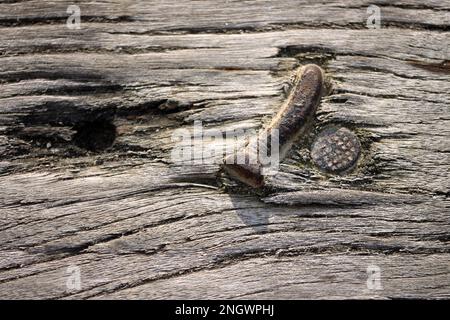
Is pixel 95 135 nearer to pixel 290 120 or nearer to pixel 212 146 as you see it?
pixel 212 146

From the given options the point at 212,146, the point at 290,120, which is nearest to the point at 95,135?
the point at 212,146

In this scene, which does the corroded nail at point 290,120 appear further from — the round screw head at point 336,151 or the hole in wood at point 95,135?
the hole in wood at point 95,135

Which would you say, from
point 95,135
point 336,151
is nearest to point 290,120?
point 336,151

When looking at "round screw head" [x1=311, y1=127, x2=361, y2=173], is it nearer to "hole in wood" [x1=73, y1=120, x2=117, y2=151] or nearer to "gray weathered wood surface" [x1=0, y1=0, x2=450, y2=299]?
"gray weathered wood surface" [x1=0, y1=0, x2=450, y2=299]

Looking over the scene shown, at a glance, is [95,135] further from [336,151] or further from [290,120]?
[336,151]

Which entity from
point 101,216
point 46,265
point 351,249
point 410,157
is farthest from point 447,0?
point 46,265

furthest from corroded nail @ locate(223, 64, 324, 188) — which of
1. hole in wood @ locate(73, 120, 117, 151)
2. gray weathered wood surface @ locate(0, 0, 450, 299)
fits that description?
hole in wood @ locate(73, 120, 117, 151)
